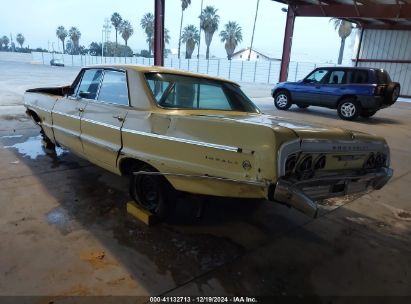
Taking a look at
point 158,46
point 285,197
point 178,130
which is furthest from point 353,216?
point 158,46

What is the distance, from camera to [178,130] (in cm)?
285

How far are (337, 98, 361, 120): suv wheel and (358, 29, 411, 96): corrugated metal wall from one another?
13.6 m

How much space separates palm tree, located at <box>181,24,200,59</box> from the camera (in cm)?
6299

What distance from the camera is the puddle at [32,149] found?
5.52m

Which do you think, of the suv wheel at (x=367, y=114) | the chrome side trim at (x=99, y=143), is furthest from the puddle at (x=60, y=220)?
the suv wheel at (x=367, y=114)

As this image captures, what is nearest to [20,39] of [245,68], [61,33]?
[61,33]

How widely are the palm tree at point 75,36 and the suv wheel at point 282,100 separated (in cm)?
8738

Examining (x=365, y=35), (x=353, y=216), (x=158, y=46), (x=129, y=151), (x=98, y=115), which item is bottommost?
(x=353, y=216)

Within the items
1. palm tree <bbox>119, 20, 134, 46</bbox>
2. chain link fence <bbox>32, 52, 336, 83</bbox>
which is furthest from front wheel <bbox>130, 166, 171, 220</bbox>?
palm tree <bbox>119, 20, 134, 46</bbox>

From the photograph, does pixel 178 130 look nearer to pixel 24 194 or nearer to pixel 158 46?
pixel 24 194

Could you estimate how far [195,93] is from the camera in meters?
3.73

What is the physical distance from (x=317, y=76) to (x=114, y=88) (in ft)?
33.2

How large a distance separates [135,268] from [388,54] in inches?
973

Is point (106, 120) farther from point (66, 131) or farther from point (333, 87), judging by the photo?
point (333, 87)
